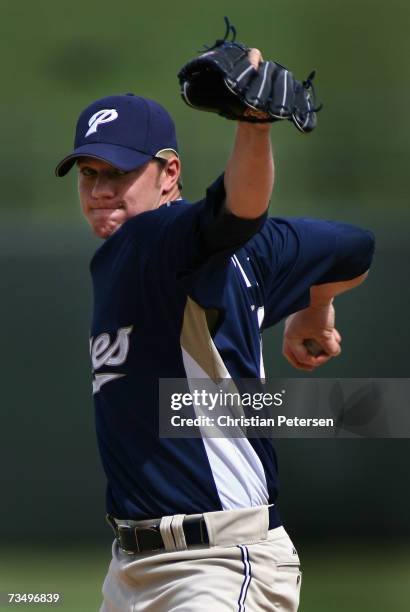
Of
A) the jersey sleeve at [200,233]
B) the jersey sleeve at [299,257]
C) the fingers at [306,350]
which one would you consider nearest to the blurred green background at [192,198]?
the fingers at [306,350]

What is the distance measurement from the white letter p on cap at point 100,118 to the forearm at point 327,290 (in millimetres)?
558

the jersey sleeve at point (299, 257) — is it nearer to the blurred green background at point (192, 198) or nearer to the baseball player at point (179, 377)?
the baseball player at point (179, 377)

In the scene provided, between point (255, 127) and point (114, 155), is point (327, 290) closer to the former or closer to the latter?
point (114, 155)

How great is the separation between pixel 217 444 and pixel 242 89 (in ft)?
2.18

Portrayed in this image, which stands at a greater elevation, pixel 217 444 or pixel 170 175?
pixel 170 175

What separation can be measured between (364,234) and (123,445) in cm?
70

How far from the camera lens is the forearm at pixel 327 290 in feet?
7.11

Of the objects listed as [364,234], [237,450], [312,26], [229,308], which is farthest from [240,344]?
[312,26]

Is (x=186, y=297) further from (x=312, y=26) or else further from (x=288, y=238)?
(x=312, y=26)

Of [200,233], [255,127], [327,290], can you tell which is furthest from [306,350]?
[255,127]

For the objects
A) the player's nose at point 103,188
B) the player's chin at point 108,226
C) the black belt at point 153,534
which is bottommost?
the black belt at point 153,534

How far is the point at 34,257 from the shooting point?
3904 millimetres

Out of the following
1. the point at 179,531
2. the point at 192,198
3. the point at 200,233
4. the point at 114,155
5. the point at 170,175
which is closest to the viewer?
the point at 200,233

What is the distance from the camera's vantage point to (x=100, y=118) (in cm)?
209
